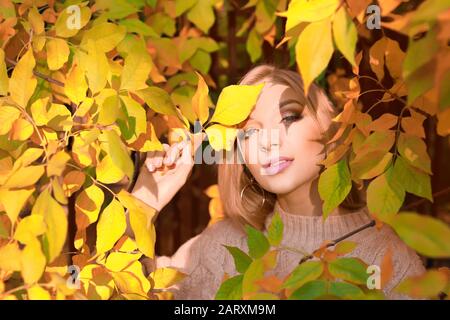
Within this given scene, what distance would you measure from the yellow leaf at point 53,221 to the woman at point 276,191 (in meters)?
0.44

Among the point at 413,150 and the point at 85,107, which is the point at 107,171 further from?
the point at 413,150

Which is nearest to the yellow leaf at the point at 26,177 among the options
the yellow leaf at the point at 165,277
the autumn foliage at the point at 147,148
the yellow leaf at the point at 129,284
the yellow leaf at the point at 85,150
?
the autumn foliage at the point at 147,148

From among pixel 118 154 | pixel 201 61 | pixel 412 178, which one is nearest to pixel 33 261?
pixel 118 154

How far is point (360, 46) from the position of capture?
5.06 feet

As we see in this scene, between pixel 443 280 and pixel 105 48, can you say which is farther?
pixel 105 48

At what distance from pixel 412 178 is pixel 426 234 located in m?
0.28

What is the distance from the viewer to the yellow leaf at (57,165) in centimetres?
Result: 66

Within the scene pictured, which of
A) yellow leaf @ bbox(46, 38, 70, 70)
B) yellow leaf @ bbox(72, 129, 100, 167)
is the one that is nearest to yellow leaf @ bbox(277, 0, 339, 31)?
yellow leaf @ bbox(72, 129, 100, 167)

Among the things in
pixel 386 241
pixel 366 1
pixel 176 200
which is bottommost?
pixel 176 200

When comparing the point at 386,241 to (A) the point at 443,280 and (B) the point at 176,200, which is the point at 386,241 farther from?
(B) the point at 176,200

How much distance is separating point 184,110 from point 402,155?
0.51m

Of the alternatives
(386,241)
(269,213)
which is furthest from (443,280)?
(269,213)

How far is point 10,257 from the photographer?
2.34 feet

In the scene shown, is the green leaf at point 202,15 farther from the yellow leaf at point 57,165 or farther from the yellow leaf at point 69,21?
the yellow leaf at point 57,165
